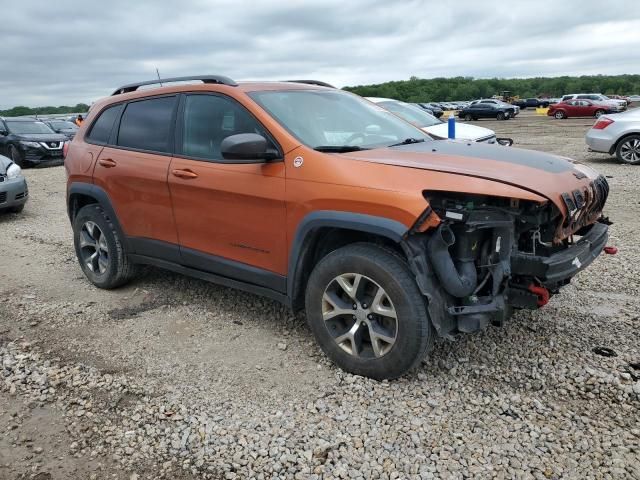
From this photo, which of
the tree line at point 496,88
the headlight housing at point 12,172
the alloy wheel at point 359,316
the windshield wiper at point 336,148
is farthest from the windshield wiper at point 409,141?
the tree line at point 496,88

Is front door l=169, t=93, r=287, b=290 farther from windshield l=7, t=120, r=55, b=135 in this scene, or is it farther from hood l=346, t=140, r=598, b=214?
windshield l=7, t=120, r=55, b=135

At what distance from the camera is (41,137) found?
1653cm

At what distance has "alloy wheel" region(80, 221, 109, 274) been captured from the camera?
197 inches

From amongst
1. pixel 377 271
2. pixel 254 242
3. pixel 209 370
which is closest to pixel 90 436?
pixel 209 370

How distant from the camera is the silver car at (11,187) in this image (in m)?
8.53

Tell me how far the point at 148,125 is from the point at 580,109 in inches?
1517

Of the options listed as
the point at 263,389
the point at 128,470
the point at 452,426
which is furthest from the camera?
the point at 263,389

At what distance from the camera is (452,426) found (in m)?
2.87

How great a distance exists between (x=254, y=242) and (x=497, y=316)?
5.37 ft

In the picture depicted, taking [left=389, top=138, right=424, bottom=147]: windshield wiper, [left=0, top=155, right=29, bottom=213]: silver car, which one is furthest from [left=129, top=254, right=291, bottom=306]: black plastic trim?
[left=0, top=155, right=29, bottom=213]: silver car

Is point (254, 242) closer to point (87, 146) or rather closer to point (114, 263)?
point (114, 263)

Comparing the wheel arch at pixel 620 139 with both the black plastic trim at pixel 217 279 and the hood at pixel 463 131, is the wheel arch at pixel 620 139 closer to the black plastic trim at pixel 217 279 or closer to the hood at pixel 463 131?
the hood at pixel 463 131

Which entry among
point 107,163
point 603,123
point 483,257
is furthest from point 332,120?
point 603,123

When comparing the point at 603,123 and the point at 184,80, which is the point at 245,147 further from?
the point at 603,123
